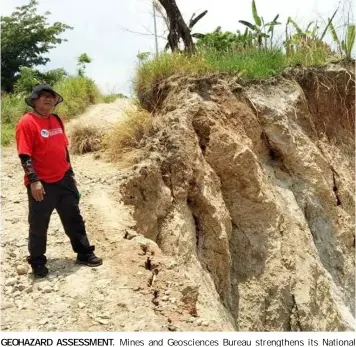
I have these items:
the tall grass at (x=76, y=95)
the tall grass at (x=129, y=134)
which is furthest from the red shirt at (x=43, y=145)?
the tall grass at (x=76, y=95)

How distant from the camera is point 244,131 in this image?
26.0ft

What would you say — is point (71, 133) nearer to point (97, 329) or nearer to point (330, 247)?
point (330, 247)

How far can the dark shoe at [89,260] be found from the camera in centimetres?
485

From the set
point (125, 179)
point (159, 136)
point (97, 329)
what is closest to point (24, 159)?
point (97, 329)

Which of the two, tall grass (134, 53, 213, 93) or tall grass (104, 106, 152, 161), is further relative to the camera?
tall grass (134, 53, 213, 93)

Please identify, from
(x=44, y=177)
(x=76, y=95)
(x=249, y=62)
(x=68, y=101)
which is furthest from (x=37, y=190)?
(x=76, y=95)

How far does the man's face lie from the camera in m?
4.73

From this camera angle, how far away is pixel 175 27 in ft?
31.3

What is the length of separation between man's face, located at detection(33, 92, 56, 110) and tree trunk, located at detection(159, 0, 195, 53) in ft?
16.5

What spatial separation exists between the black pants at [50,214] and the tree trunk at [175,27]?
5.28 meters

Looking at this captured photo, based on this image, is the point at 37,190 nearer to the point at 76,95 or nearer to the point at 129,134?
the point at 129,134

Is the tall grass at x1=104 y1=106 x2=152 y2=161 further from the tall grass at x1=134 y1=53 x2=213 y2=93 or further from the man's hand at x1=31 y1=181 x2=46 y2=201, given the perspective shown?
the man's hand at x1=31 y1=181 x2=46 y2=201

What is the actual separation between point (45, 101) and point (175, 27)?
532 cm

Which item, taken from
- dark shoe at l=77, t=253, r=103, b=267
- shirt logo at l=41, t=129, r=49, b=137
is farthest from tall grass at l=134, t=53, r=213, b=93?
dark shoe at l=77, t=253, r=103, b=267
